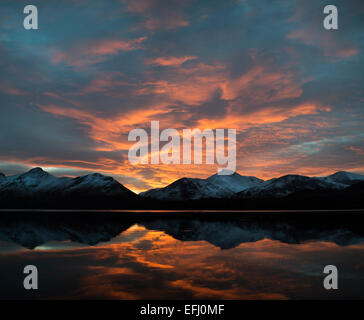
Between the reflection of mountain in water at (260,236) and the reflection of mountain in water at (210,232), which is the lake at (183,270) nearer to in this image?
the reflection of mountain in water at (260,236)

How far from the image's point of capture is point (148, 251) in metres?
26.2

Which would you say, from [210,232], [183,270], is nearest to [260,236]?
[210,232]

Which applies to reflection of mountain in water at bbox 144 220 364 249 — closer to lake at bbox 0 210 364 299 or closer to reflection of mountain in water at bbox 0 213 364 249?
reflection of mountain in water at bbox 0 213 364 249

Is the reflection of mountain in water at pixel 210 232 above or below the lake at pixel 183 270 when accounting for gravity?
below

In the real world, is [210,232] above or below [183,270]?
below

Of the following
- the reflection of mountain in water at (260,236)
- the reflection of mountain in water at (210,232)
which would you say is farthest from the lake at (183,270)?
the reflection of mountain in water at (210,232)

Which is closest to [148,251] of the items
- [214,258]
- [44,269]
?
[214,258]

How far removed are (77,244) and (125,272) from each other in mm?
14715

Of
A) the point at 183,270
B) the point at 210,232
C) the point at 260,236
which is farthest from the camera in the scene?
the point at 210,232

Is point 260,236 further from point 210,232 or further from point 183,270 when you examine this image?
point 183,270

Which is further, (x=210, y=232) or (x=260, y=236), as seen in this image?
(x=210, y=232)
